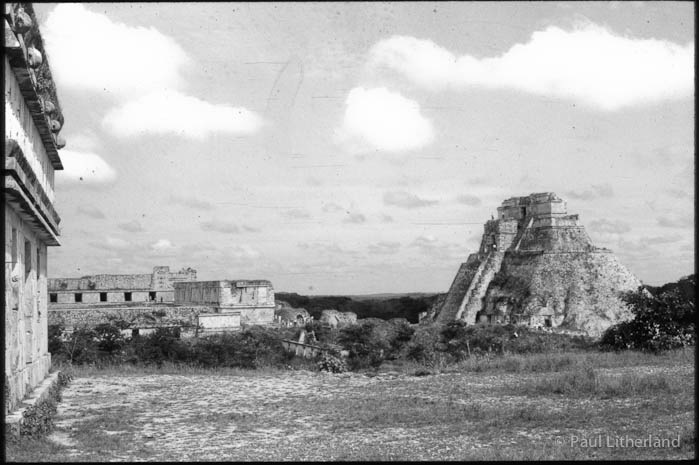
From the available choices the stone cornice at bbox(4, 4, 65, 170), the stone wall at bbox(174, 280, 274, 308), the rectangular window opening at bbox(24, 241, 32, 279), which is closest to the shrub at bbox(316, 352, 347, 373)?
the rectangular window opening at bbox(24, 241, 32, 279)

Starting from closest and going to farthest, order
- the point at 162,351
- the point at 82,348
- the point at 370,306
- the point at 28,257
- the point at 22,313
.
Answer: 1. the point at 22,313
2. the point at 28,257
3. the point at 82,348
4. the point at 162,351
5. the point at 370,306

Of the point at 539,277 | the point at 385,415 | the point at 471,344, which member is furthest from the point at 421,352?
the point at 539,277

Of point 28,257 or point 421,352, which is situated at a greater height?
point 28,257

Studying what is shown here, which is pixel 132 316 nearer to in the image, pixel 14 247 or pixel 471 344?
pixel 471 344

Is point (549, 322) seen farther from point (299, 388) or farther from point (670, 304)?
point (299, 388)

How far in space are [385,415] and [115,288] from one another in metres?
32.7

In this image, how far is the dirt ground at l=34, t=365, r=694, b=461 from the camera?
6.66 metres

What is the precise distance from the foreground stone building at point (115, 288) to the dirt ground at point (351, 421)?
27.4 metres

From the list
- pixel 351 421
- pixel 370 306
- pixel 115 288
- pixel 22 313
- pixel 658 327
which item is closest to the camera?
pixel 351 421

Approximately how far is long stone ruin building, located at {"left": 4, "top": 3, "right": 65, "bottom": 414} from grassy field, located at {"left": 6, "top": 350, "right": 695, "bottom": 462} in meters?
0.87

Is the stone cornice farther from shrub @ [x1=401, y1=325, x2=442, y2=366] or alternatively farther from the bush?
shrub @ [x1=401, y1=325, x2=442, y2=366]

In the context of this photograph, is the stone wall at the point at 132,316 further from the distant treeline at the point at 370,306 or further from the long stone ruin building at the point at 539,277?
the distant treeline at the point at 370,306

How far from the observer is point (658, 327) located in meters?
16.1

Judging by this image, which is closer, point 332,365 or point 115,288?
point 332,365
